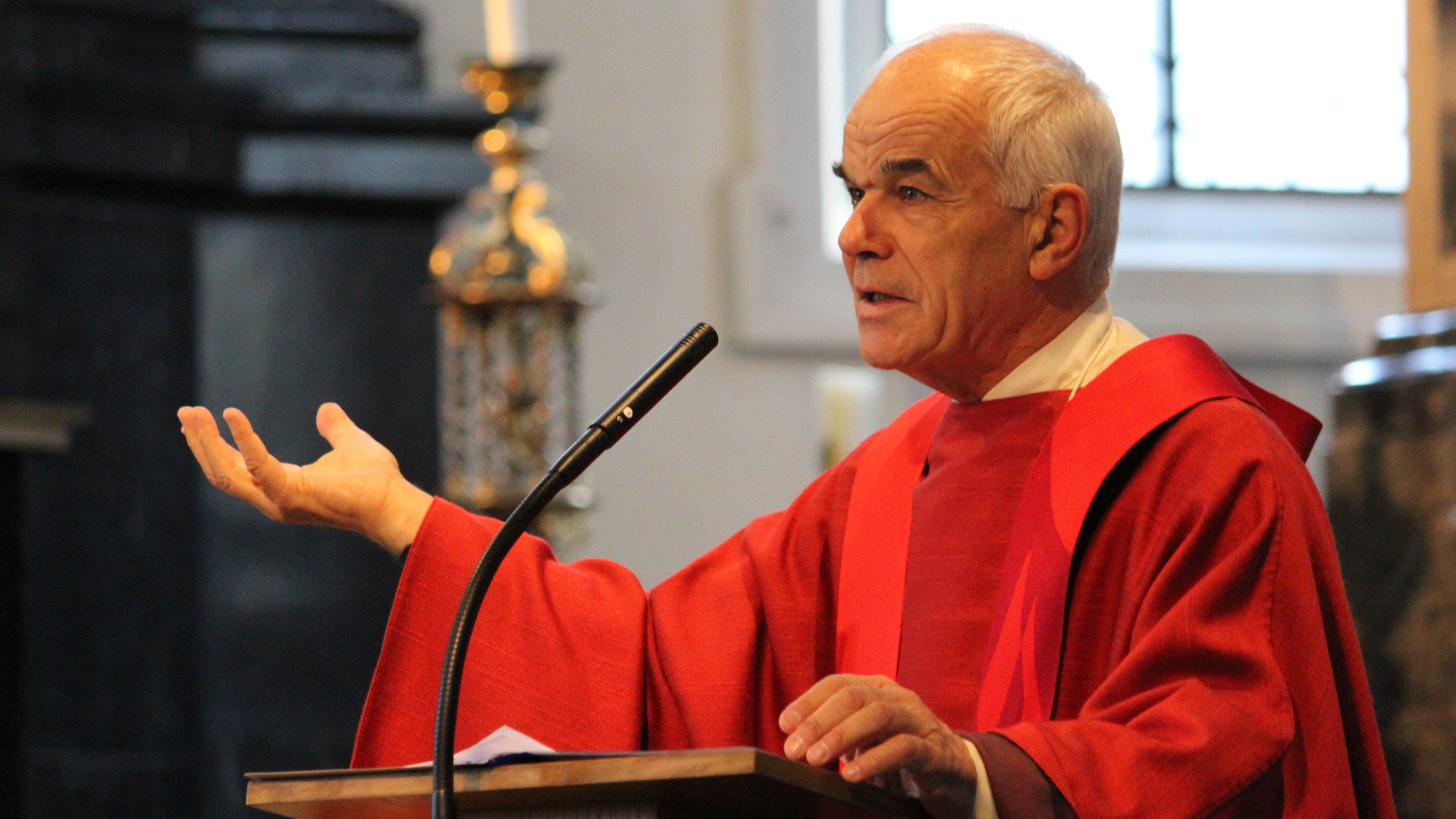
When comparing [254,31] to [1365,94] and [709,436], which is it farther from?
[1365,94]

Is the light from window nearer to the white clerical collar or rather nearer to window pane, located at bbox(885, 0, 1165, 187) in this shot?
window pane, located at bbox(885, 0, 1165, 187)

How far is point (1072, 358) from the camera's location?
262 centimetres

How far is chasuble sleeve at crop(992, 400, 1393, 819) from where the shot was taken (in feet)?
6.73

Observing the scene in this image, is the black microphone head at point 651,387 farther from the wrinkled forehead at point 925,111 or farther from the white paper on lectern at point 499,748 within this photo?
the wrinkled forehead at point 925,111

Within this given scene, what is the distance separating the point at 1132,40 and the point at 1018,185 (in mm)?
4187

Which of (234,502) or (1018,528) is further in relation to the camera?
(234,502)

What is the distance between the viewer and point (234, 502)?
184 inches

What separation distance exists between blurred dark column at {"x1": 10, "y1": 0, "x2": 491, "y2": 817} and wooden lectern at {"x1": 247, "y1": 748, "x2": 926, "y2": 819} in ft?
8.39

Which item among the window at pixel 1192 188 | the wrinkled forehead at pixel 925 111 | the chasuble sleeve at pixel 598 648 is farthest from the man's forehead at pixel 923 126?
the window at pixel 1192 188

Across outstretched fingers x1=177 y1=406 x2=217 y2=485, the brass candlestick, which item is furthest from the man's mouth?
the brass candlestick

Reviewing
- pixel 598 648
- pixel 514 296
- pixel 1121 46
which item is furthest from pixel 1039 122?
pixel 1121 46

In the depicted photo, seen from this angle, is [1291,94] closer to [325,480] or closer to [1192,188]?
[1192,188]

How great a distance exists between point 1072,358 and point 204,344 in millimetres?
2626

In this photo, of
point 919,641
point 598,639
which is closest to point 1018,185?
point 919,641
